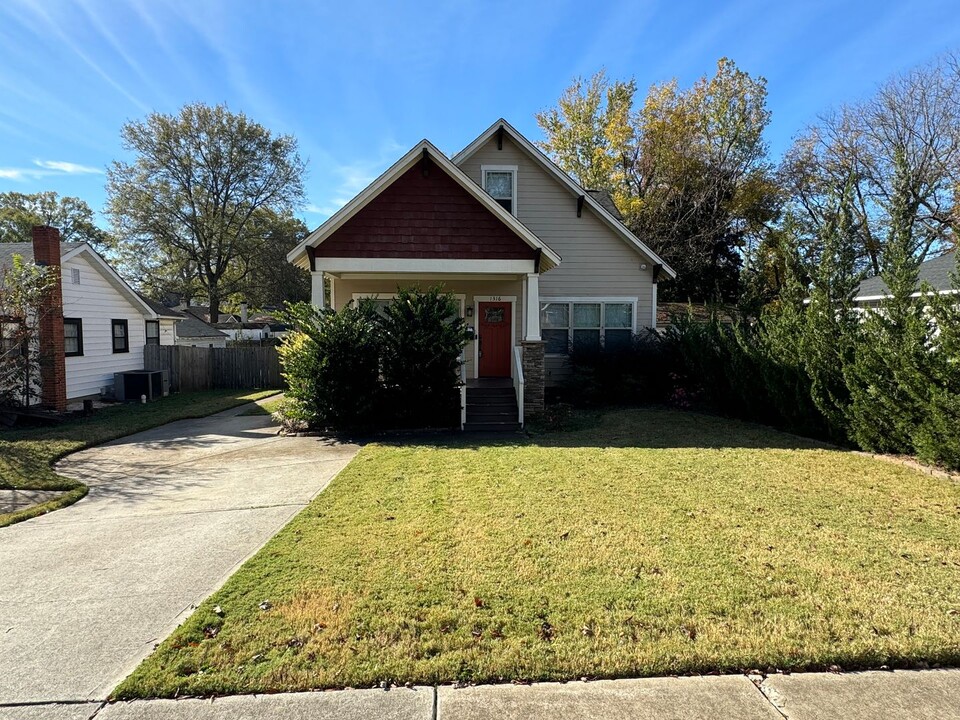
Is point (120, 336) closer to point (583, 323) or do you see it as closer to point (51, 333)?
point (51, 333)

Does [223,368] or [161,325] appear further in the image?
[161,325]

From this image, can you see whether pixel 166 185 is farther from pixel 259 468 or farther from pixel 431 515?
pixel 431 515

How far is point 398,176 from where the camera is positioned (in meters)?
11.5

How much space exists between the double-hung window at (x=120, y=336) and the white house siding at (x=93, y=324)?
0.14m

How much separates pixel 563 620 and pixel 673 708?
904mm

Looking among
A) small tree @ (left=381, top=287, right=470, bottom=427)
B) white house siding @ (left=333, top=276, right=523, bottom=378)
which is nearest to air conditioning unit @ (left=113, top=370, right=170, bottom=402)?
white house siding @ (left=333, top=276, right=523, bottom=378)

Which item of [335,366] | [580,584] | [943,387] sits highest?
[335,366]

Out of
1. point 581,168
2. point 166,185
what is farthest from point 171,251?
point 581,168

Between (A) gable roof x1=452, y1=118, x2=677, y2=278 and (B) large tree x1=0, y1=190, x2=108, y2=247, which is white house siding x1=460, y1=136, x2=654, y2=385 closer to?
(A) gable roof x1=452, y1=118, x2=677, y2=278

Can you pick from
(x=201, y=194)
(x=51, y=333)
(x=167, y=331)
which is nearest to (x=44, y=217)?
(x=201, y=194)

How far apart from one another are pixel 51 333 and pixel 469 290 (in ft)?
37.2

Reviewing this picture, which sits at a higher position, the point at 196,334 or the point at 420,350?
the point at 196,334

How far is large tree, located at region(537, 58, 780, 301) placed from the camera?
2831 cm

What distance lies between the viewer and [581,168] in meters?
31.1
